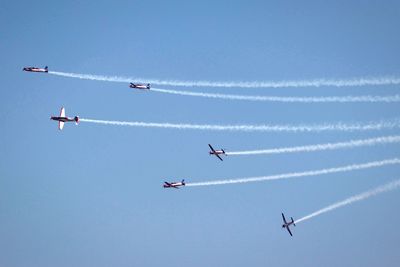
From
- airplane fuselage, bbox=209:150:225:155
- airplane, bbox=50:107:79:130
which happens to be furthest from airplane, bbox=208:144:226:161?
airplane, bbox=50:107:79:130

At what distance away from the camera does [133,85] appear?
11625cm

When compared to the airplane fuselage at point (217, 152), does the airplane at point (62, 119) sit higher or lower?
higher

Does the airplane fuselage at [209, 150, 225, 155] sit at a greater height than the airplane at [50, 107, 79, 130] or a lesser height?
lesser

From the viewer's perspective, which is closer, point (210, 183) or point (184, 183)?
point (210, 183)

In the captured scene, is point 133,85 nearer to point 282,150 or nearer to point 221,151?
point 221,151

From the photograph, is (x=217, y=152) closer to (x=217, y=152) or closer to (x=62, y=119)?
(x=217, y=152)

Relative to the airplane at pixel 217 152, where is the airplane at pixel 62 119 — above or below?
above

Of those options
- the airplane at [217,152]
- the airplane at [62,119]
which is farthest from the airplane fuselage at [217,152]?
the airplane at [62,119]

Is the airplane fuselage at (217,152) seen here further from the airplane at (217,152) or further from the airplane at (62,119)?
the airplane at (62,119)

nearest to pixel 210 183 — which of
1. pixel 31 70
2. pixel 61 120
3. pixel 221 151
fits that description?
pixel 221 151

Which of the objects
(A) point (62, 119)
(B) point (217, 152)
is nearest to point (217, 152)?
(B) point (217, 152)

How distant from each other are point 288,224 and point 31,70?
6377 centimetres

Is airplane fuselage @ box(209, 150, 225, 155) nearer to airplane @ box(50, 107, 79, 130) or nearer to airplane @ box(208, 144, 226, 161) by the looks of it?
airplane @ box(208, 144, 226, 161)

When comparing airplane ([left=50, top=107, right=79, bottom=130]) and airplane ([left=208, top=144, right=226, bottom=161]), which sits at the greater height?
airplane ([left=50, top=107, right=79, bottom=130])
